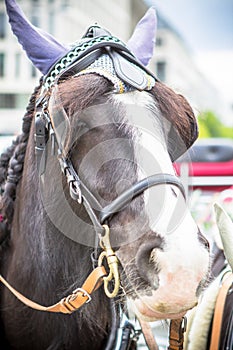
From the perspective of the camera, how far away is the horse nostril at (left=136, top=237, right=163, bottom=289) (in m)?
1.88

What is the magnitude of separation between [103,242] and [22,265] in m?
0.55

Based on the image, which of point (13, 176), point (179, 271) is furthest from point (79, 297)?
point (13, 176)

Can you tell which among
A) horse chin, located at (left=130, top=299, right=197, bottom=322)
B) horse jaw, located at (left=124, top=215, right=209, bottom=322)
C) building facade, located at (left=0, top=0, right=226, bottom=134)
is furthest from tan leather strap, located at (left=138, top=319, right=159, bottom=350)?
building facade, located at (left=0, top=0, right=226, bottom=134)

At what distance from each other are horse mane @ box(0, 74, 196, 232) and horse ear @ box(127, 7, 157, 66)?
0.34 metres

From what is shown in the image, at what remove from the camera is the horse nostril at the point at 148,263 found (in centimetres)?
188

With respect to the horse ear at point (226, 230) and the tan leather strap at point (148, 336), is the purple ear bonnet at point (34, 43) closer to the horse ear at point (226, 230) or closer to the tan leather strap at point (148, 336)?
the horse ear at point (226, 230)

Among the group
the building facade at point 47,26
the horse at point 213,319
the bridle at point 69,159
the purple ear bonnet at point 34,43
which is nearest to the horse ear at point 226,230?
the horse at point 213,319

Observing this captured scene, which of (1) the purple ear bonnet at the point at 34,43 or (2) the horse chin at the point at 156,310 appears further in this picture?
(1) the purple ear bonnet at the point at 34,43

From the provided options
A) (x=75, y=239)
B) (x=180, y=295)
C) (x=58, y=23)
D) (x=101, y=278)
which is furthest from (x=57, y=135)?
(x=58, y=23)

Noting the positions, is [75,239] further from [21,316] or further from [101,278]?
[21,316]

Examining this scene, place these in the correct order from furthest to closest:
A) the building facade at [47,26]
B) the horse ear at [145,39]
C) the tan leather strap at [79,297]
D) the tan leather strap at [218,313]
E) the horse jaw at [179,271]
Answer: the building facade at [47,26] → the tan leather strap at [218,313] → the horse ear at [145,39] → the tan leather strap at [79,297] → the horse jaw at [179,271]

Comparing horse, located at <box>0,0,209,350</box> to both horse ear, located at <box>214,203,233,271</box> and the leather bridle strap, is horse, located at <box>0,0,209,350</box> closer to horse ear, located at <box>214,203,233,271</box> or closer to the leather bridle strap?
the leather bridle strap

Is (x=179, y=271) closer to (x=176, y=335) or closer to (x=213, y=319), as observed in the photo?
(x=176, y=335)

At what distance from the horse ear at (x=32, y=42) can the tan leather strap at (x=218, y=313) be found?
4.55 feet
